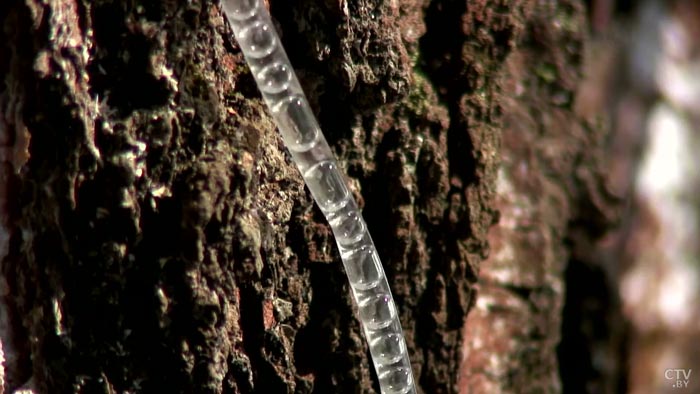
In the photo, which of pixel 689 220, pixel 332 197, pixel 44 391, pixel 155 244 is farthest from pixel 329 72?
pixel 689 220

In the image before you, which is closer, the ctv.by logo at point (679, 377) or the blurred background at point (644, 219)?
the blurred background at point (644, 219)

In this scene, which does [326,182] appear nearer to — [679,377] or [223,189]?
[223,189]

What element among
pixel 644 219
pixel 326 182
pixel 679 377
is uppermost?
pixel 326 182

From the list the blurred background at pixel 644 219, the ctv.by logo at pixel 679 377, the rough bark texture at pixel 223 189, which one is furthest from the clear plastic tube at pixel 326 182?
the ctv.by logo at pixel 679 377

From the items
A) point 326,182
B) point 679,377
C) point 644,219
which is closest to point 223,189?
point 326,182

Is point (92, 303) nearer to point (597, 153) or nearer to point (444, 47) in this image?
point (444, 47)

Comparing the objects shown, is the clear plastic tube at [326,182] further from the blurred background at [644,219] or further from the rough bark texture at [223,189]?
the blurred background at [644,219]
